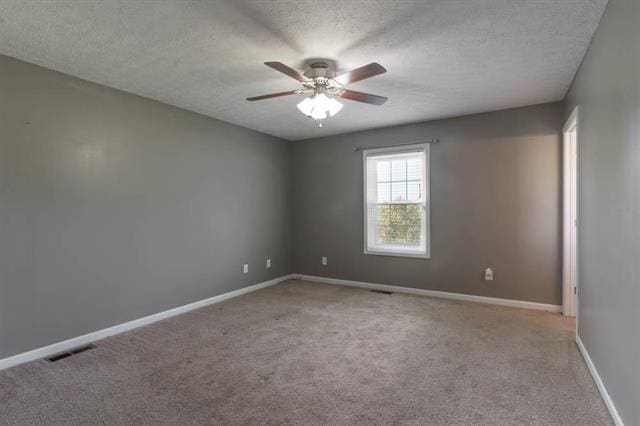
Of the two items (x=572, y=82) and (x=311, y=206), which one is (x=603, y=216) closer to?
(x=572, y=82)

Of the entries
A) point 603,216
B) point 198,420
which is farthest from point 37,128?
point 603,216

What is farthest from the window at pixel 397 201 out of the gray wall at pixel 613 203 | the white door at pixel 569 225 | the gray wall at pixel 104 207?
the gray wall at pixel 613 203

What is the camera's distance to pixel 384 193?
5.24 metres

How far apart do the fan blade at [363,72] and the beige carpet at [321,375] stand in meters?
2.18

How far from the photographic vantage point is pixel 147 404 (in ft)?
7.13

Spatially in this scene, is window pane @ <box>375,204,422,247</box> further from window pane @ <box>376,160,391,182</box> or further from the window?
window pane @ <box>376,160,391,182</box>

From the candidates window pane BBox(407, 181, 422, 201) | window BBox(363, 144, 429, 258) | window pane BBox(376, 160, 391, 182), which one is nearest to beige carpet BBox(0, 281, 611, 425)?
window BBox(363, 144, 429, 258)

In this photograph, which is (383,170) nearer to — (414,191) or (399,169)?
(399,169)

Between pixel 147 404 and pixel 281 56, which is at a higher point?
pixel 281 56

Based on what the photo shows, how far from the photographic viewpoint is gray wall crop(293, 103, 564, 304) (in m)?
4.05

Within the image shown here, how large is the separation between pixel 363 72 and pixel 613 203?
1.76 meters

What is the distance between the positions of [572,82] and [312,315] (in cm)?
358

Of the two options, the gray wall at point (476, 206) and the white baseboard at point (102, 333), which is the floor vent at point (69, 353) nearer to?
the white baseboard at point (102, 333)

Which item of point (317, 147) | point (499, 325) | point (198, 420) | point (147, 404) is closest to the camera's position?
point (198, 420)
